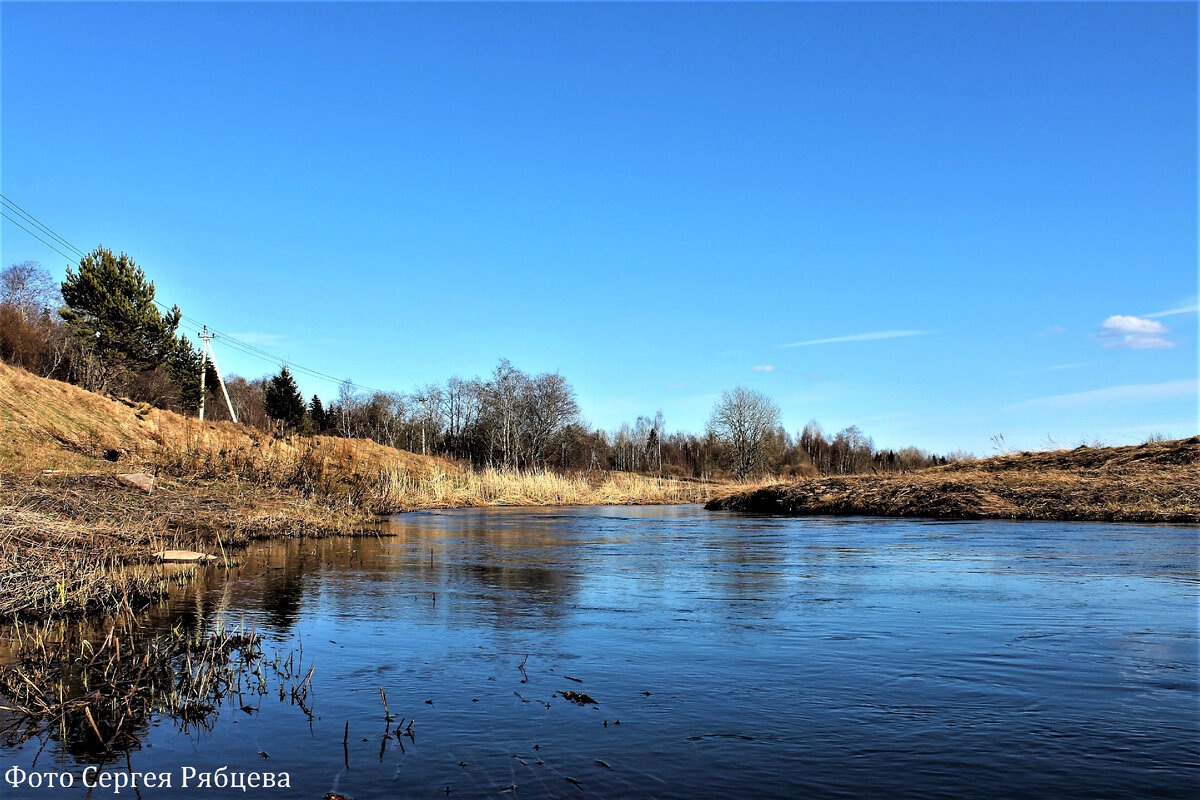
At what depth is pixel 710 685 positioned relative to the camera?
481cm

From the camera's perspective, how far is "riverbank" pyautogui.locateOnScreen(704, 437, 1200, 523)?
19234mm

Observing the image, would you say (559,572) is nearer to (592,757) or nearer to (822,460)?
(592,757)

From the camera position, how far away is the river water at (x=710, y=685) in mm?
3396

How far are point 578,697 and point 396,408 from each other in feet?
298

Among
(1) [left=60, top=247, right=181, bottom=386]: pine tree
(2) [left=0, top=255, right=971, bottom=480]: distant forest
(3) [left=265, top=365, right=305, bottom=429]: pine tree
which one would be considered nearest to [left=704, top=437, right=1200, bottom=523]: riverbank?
(2) [left=0, top=255, right=971, bottom=480]: distant forest

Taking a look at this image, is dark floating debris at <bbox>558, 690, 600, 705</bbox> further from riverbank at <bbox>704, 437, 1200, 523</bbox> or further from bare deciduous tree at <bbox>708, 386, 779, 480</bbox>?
bare deciduous tree at <bbox>708, 386, 779, 480</bbox>

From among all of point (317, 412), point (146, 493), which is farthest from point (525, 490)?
point (317, 412)

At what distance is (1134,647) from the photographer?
5676mm

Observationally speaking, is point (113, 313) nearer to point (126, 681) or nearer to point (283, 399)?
point (283, 399)

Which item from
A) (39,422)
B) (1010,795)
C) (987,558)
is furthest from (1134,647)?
(39,422)

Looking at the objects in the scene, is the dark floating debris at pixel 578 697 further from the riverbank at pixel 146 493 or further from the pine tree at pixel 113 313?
the pine tree at pixel 113 313

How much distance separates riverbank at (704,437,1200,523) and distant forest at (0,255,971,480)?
27.4 feet

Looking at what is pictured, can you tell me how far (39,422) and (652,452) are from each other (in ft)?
224

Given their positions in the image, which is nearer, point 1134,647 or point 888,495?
point 1134,647
